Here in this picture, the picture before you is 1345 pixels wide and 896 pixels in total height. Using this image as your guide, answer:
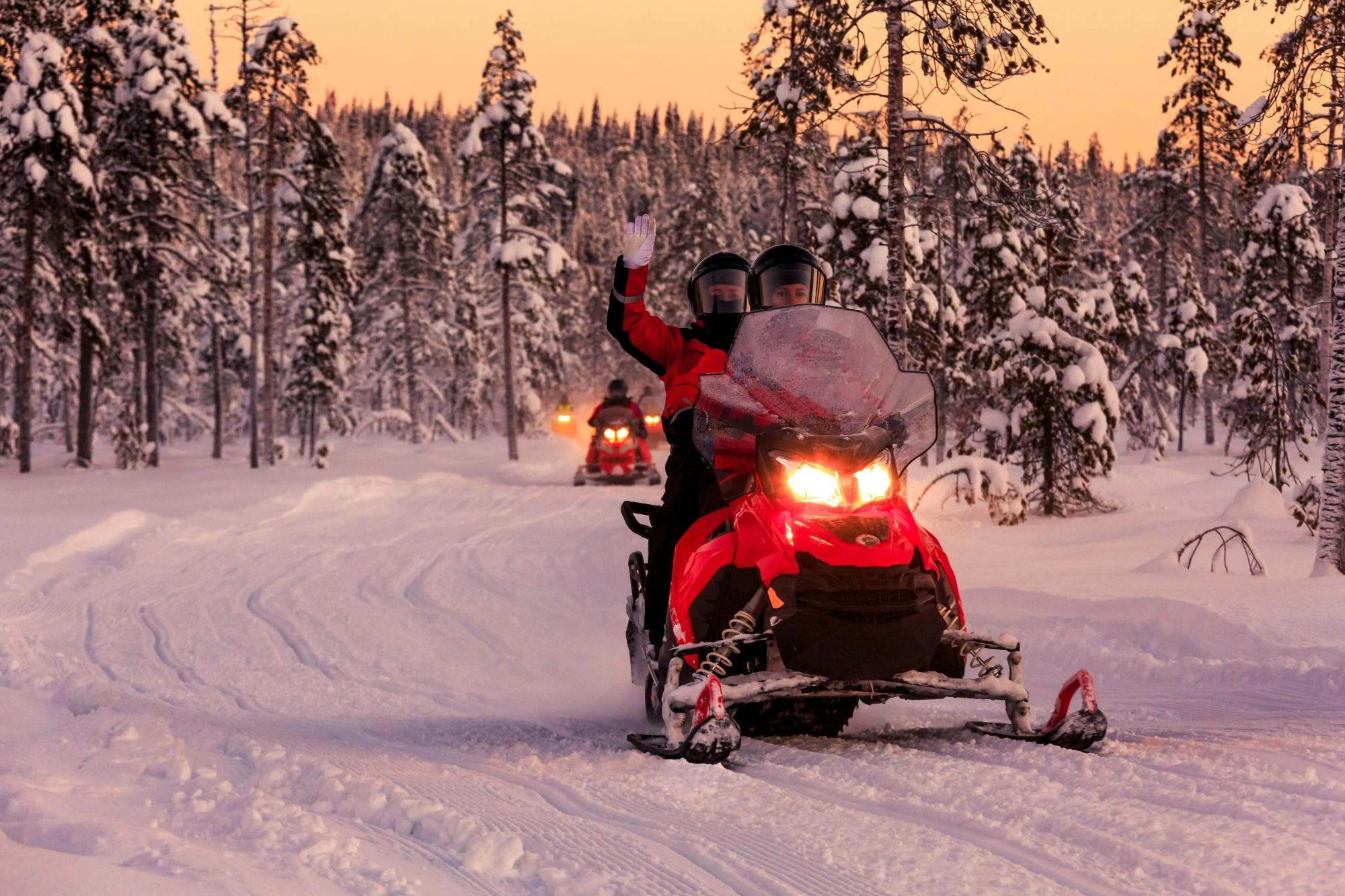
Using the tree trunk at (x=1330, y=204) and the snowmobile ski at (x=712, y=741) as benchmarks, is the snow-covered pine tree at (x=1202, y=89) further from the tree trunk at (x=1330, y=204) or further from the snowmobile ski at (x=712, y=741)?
the snowmobile ski at (x=712, y=741)

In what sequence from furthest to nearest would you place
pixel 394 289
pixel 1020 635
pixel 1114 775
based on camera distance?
pixel 394 289 < pixel 1020 635 < pixel 1114 775

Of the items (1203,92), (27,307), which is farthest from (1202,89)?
(27,307)

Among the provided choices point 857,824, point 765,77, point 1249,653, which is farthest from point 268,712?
point 765,77

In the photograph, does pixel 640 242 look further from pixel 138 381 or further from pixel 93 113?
pixel 138 381

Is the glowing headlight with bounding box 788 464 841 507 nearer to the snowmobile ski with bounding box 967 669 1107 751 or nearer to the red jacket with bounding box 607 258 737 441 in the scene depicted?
the red jacket with bounding box 607 258 737 441

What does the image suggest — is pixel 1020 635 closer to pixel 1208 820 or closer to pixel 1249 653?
pixel 1249 653

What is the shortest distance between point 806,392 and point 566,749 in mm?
1900

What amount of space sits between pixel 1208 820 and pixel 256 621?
7354 millimetres

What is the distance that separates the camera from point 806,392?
15.5 ft

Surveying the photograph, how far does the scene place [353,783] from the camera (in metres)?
3.93

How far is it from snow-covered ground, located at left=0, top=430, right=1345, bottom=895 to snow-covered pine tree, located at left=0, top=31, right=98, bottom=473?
1597 centimetres

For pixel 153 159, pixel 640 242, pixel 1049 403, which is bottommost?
pixel 1049 403

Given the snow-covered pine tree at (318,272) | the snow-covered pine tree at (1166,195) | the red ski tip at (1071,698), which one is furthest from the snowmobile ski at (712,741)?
the snow-covered pine tree at (1166,195)

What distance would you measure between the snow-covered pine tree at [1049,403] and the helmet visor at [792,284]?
1150 cm
